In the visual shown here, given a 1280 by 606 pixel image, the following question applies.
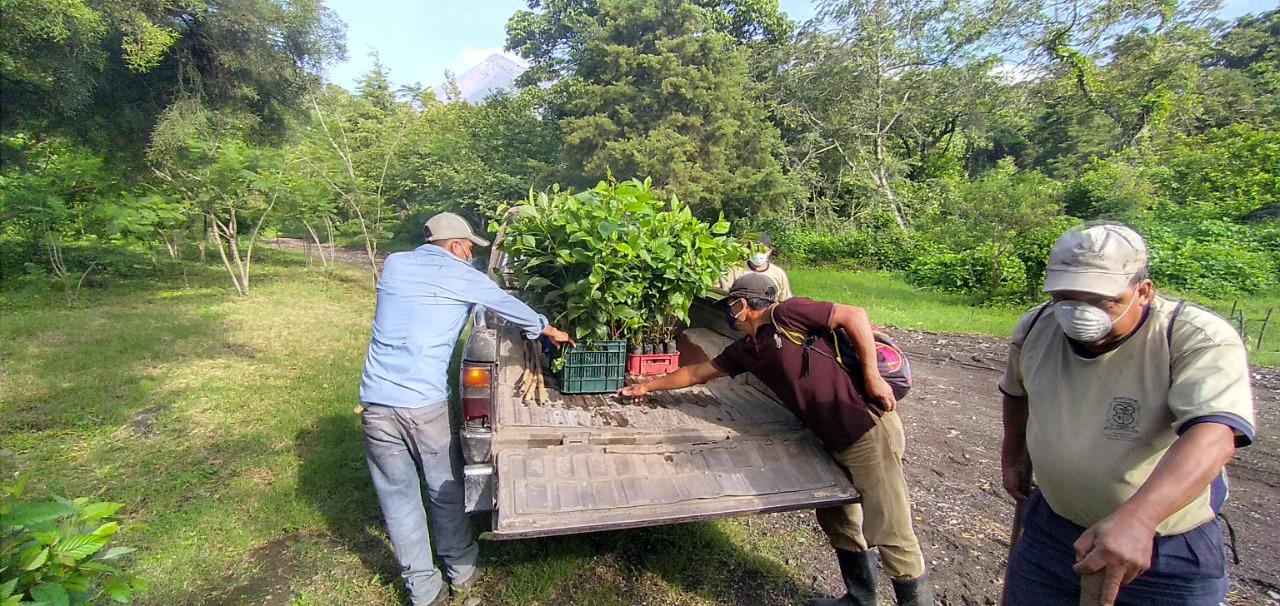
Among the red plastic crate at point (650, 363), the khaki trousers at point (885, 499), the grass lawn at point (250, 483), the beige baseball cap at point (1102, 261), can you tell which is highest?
the beige baseball cap at point (1102, 261)

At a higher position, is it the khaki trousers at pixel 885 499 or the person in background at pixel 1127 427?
the person in background at pixel 1127 427

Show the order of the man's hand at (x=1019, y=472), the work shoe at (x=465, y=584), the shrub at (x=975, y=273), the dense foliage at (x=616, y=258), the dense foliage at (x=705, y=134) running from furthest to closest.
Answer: the shrub at (x=975, y=273) < the dense foliage at (x=705, y=134) < the dense foliage at (x=616, y=258) < the work shoe at (x=465, y=584) < the man's hand at (x=1019, y=472)

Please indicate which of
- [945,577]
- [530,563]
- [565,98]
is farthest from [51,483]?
[565,98]

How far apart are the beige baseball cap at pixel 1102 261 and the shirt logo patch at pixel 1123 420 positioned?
1.00 feet

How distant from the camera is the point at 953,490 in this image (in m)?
4.28

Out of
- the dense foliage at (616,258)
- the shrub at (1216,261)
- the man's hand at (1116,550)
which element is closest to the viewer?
the man's hand at (1116,550)

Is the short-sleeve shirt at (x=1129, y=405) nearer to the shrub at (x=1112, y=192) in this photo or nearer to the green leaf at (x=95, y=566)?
the green leaf at (x=95, y=566)

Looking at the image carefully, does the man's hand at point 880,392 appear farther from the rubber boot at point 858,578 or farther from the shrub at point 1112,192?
the shrub at point 1112,192

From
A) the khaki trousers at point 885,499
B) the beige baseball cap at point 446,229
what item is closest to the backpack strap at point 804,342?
the khaki trousers at point 885,499

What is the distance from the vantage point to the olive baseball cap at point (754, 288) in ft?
9.34

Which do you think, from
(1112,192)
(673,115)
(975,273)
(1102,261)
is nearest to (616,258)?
(1102,261)

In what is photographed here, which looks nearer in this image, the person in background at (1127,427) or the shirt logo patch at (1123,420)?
the person in background at (1127,427)

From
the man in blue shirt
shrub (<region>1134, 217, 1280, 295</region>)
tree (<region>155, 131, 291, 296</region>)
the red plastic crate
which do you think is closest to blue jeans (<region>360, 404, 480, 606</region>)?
the man in blue shirt

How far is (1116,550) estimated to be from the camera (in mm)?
1384
